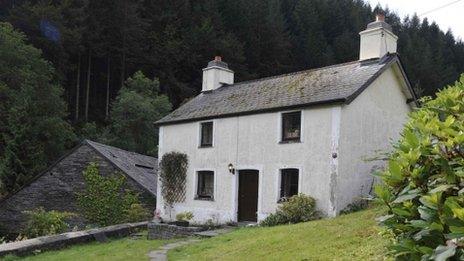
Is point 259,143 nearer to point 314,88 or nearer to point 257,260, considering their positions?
point 314,88

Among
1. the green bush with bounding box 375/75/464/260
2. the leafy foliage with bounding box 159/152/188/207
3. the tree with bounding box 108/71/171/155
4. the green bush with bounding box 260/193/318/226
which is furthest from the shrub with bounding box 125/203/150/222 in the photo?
the green bush with bounding box 375/75/464/260

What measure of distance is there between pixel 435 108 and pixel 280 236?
869cm

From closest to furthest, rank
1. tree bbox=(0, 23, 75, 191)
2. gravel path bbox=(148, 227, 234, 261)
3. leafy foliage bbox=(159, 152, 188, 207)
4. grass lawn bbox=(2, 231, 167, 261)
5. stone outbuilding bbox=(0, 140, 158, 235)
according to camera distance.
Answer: gravel path bbox=(148, 227, 234, 261) < grass lawn bbox=(2, 231, 167, 261) < leafy foliage bbox=(159, 152, 188, 207) < stone outbuilding bbox=(0, 140, 158, 235) < tree bbox=(0, 23, 75, 191)

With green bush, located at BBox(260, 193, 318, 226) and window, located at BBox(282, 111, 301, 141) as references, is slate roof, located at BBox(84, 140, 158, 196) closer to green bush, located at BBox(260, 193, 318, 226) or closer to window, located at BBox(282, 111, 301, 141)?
window, located at BBox(282, 111, 301, 141)

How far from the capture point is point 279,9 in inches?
2483

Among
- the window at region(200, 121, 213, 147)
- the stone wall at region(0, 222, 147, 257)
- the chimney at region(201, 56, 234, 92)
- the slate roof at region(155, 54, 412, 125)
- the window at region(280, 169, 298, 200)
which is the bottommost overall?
the stone wall at region(0, 222, 147, 257)

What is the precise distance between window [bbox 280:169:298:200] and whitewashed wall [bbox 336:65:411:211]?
1852mm

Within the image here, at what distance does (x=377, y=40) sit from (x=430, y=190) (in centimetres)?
1598

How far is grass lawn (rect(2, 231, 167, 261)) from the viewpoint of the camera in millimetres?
12914

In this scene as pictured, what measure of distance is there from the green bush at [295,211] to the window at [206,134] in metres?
5.21

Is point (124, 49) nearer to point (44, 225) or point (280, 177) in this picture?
point (44, 225)

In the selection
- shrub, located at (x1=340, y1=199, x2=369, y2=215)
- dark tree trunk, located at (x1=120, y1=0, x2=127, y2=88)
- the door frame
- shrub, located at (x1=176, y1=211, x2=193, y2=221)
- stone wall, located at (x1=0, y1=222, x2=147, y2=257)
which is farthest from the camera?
dark tree trunk, located at (x1=120, y1=0, x2=127, y2=88)

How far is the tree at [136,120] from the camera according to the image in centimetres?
4259

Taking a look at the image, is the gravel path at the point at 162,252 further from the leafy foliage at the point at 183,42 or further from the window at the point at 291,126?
the leafy foliage at the point at 183,42
